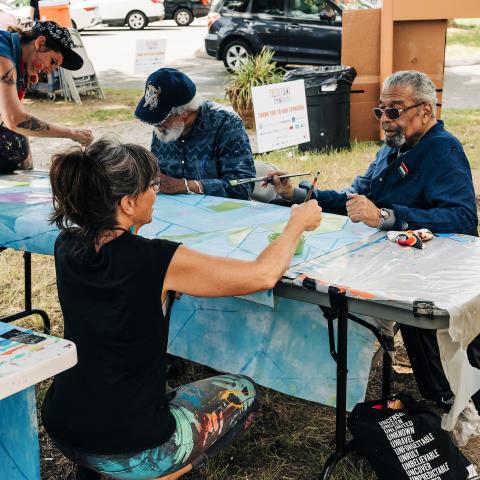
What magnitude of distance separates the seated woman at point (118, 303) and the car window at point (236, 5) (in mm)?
10264

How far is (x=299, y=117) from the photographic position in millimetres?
6258

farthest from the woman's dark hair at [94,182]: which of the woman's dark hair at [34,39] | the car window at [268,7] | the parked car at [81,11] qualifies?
the parked car at [81,11]

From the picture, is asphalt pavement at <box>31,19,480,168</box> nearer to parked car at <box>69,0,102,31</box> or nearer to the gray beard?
parked car at <box>69,0,102,31</box>

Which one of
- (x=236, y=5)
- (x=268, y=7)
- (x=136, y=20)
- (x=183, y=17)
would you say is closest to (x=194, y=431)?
(x=268, y=7)

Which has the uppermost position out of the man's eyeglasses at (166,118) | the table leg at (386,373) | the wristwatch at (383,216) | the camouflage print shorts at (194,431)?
the man's eyeglasses at (166,118)

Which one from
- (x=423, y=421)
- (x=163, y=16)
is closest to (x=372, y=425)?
(x=423, y=421)

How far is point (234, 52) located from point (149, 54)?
5640 mm

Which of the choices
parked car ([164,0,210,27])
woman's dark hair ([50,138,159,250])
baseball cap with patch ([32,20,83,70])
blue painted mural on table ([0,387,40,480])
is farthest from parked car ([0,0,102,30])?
blue painted mural on table ([0,387,40,480])

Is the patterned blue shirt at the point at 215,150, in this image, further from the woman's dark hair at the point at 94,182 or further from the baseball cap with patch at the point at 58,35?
the woman's dark hair at the point at 94,182

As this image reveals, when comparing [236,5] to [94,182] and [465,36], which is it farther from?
[94,182]

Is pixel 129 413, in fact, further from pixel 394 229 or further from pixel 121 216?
pixel 394 229

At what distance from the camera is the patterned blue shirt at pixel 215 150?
3.42 metres

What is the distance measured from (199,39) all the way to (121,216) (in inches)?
637

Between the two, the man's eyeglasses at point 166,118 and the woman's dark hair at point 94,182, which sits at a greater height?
the woman's dark hair at point 94,182
